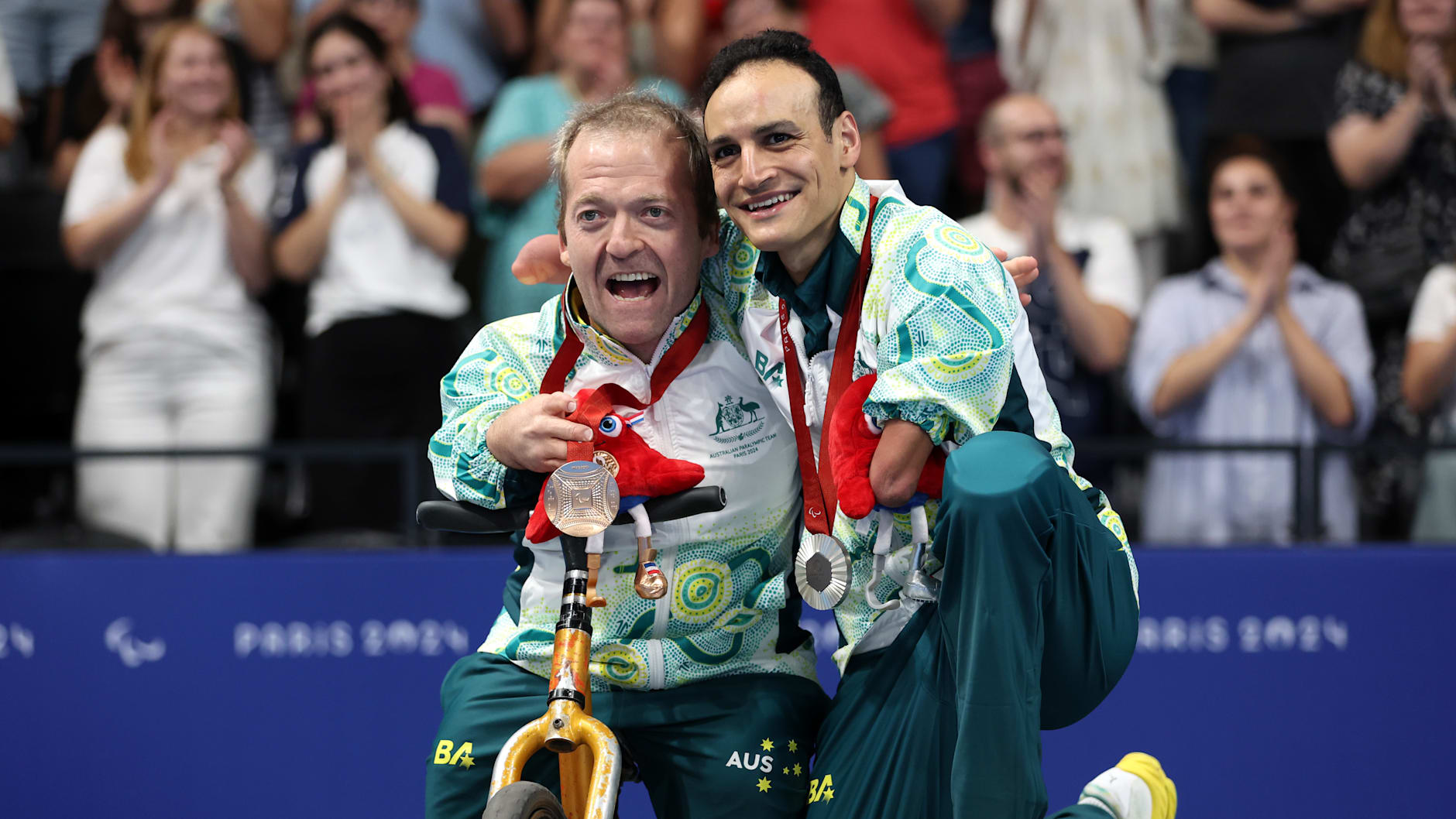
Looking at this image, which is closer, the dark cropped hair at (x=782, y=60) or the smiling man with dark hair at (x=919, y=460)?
the smiling man with dark hair at (x=919, y=460)

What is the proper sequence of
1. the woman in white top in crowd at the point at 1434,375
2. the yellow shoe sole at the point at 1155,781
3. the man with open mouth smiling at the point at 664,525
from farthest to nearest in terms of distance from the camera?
the woman in white top in crowd at the point at 1434,375, the yellow shoe sole at the point at 1155,781, the man with open mouth smiling at the point at 664,525

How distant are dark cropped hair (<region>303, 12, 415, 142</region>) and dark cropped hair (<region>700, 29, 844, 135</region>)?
8.17 ft

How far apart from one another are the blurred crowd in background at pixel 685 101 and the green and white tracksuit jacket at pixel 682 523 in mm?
1731

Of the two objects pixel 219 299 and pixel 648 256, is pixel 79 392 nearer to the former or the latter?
pixel 219 299

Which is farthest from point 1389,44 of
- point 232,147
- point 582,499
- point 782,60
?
point 232,147

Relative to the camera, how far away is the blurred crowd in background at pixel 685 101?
4.65m

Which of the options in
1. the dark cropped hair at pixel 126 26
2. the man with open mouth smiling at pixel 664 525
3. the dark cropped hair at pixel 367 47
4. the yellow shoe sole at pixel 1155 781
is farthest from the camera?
the dark cropped hair at pixel 126 26

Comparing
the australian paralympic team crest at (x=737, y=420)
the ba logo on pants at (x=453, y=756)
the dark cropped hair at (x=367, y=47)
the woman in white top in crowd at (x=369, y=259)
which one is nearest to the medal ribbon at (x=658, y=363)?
the australian paralympic team crest at (x=737, y=420)

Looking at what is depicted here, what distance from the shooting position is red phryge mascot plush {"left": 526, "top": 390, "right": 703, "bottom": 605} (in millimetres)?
2525

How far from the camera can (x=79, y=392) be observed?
17.2 ft

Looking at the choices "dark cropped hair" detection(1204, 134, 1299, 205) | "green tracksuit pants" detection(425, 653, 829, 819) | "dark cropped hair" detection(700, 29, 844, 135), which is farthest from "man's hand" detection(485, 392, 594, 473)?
"dark cropped hair" detection(1204, 134, 1299, 205)

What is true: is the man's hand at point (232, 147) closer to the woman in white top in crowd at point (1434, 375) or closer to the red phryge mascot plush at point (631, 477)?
the red phryge mascot plush at point (631, 477)

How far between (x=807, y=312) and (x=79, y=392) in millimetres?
3527

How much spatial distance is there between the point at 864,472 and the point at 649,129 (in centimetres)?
76
